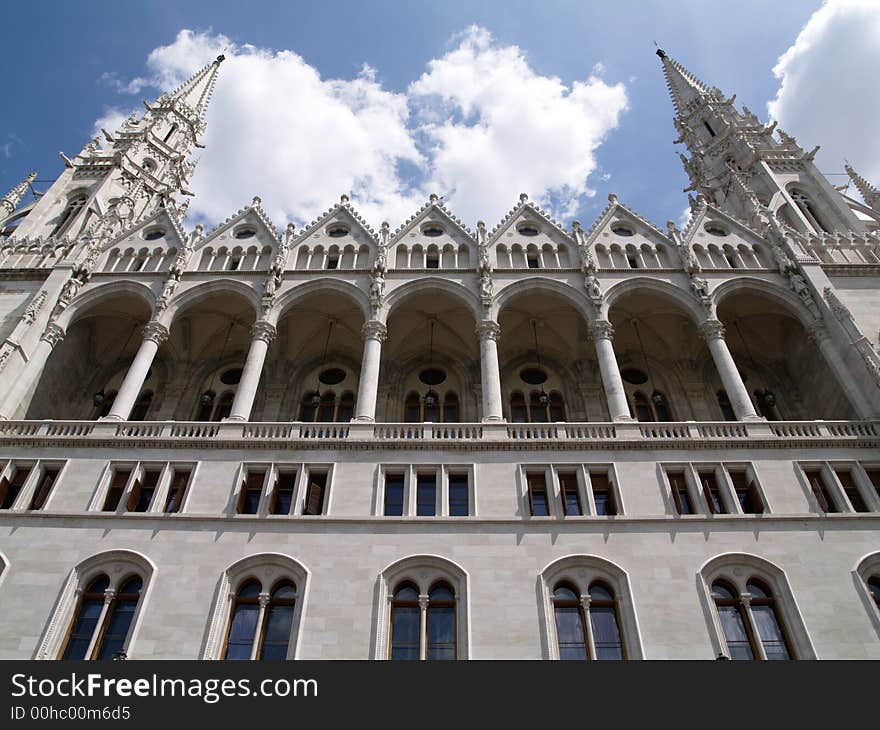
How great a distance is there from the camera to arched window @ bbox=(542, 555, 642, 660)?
17.1m

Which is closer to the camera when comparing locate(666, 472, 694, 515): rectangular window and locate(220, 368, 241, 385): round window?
locate(666, 472, 694, 515): rectangular window

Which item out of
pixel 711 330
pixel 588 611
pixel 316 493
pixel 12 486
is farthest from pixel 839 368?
pixel 12 486

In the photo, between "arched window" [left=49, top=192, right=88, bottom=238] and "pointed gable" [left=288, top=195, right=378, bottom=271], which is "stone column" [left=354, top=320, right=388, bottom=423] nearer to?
"pointed gable" [left=288, top=195, right=378, bottom=271]

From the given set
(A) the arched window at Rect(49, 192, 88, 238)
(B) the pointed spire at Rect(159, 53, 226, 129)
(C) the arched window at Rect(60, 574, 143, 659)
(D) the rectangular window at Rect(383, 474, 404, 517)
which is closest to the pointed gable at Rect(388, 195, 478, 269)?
(D) the rectangular window at Rect(383, 474, 404, 517)

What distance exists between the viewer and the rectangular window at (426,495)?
20.6m

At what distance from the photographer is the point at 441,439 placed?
2184 cm

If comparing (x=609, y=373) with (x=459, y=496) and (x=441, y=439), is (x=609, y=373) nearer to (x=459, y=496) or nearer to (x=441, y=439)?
(x=441, y=439)

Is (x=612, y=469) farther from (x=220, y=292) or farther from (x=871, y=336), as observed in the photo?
(x=220, y=292)

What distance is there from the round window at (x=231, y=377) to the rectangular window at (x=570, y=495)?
16366 mm

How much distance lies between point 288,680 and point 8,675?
590cm

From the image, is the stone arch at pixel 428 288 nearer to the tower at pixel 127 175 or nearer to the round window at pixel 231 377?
the round window at pixel 231 377

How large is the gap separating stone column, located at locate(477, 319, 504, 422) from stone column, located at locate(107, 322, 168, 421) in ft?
41.3

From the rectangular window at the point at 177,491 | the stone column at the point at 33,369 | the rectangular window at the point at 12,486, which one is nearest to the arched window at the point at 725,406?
the rectangular window at the point at 177,491

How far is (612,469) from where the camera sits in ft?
69.3
